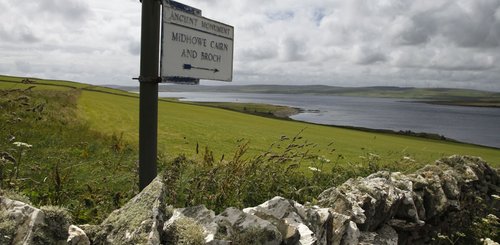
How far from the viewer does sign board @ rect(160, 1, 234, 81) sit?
340 cm

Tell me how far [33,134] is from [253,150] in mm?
7282

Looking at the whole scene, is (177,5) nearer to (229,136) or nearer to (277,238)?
(277,238)

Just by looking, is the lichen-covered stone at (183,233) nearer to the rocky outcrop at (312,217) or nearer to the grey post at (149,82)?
the rocky outcrop at (312,217)

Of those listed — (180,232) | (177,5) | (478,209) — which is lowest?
(478,209)

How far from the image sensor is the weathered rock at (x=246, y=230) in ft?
11.9

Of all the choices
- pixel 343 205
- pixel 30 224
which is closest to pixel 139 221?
pixel 30 224

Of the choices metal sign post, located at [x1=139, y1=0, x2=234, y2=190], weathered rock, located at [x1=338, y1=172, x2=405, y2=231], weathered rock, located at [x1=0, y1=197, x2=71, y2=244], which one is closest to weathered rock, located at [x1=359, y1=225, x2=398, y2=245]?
weathered rock, located at [x1=338, y1=172, x2=405, y2=231]

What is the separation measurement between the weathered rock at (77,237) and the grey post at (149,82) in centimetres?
75

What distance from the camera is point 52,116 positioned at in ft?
44.8

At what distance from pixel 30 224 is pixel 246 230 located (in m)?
1.86

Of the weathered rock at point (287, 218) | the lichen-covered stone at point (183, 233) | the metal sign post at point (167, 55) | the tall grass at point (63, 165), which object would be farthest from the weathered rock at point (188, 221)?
the tall grass at point (63, 165)

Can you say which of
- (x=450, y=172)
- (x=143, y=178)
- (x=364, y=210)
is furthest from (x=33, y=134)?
(x=450, y=172)

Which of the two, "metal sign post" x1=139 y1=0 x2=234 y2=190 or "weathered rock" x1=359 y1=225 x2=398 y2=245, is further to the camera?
"weathered rock" x1=359 y1=225 x2=398 y2=245

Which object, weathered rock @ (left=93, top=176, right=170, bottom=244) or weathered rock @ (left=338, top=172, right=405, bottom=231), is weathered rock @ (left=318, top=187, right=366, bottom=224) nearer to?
weathered rock @ (left=338, top=172, right=405, bottom=231)
